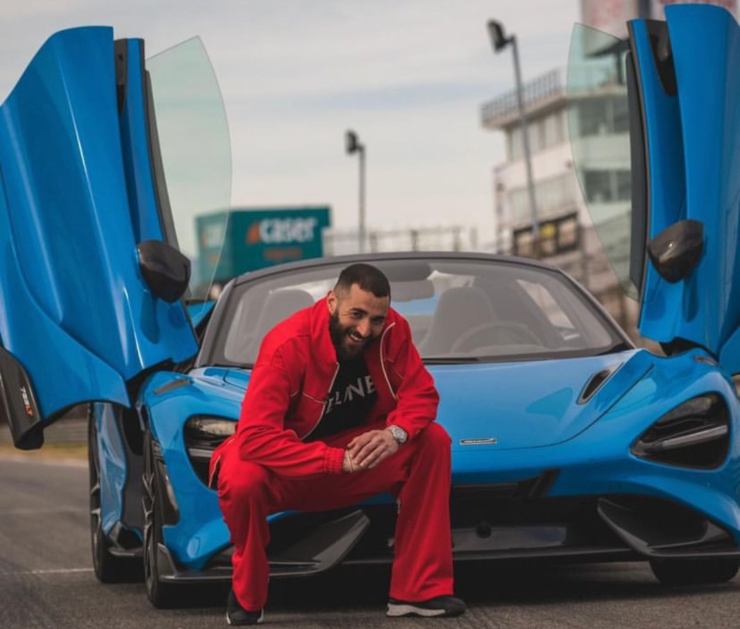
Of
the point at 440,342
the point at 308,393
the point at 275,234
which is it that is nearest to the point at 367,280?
the point at 308,393

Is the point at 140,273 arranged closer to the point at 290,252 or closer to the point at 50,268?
the point at 50,268

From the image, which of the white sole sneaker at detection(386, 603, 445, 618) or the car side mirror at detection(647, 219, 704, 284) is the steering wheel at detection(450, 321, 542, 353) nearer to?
the car side mirror at detection(647, 219, 704, 284)

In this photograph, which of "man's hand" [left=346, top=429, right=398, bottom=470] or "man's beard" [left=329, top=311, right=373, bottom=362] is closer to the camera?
"man's hand" [left=346, top=429, right=398, bottom=470]

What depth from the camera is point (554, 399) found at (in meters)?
6.09

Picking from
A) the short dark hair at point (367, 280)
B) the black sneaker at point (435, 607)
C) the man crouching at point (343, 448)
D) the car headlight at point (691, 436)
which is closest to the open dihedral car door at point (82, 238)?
the man crouching at point (343, 448)

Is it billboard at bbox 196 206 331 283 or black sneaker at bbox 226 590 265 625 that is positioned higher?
black sneaker at bbox 226 590 265 625

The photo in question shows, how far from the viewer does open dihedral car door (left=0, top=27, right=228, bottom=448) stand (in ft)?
22.4

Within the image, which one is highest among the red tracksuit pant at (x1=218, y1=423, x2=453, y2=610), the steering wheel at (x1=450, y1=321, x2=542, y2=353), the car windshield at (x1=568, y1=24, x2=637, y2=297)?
the car windshield at (x1=568, y1=24, x2=637, y2=297)

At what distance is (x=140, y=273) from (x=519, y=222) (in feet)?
278

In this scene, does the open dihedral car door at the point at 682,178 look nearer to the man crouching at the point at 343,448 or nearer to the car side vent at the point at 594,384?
the car side vent at the point at 594,384

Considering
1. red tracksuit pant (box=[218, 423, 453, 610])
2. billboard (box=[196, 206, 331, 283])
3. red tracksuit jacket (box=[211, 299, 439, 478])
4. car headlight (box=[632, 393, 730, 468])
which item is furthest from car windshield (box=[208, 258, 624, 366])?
billboard (box=[196, 206, 331, 283])

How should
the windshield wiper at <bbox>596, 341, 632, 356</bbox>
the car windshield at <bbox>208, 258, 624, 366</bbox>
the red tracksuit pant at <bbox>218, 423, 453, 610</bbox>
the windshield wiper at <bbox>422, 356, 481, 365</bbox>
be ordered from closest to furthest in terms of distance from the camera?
the red tracksuit pant at <bbox>218, 423, 453, 610</bbox> → the windshield wiper at <bbox>422, 356, 481, 365</bbox> → the windshield wiper at <bbox>596, 341, 632, 356</bbox> → the car windshield at <bbox>208, 258, 624, 366</bbox>

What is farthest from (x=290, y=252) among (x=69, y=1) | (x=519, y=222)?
(x=69, y=1)

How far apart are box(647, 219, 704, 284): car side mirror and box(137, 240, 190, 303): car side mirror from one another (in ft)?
6.05
